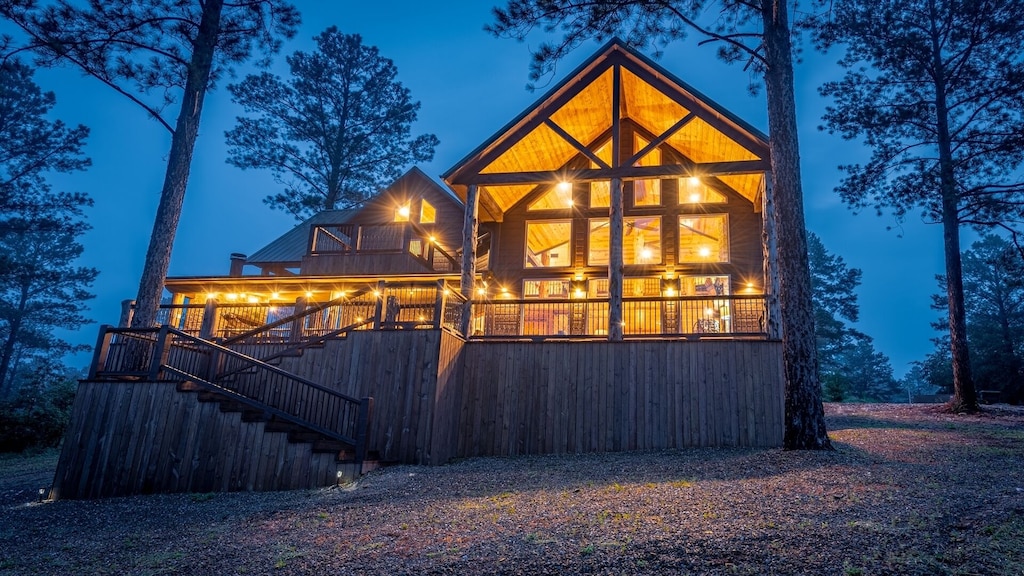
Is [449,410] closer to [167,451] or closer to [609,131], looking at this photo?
[167,451]

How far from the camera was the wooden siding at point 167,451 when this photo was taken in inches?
334

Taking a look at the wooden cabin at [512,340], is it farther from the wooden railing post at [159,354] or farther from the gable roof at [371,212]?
the gable roof at [371,212]

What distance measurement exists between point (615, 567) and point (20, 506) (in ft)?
31.0

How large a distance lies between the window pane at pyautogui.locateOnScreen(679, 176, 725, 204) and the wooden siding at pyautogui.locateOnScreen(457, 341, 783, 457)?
6.25 meters

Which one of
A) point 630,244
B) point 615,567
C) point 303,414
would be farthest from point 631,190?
point 615,567

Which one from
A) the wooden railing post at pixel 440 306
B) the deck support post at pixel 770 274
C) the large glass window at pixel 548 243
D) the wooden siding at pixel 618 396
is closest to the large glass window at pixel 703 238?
the large glass window at pixel 548 243

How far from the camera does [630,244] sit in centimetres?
1627

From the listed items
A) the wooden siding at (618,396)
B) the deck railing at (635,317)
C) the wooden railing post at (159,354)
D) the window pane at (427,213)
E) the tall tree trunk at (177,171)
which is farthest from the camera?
the window pane at (427,213)

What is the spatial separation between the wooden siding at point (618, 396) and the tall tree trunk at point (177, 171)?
21.7 ft

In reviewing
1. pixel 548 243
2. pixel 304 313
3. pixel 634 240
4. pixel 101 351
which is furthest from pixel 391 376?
pixel 634 240

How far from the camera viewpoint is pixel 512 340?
37.5ft

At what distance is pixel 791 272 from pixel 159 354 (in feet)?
34.8

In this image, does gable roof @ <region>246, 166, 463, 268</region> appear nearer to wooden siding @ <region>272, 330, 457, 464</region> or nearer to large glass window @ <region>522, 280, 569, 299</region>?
large glass window @ <region>522, 280, 569, 299</region>

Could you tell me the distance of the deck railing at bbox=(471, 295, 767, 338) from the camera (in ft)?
38.5
